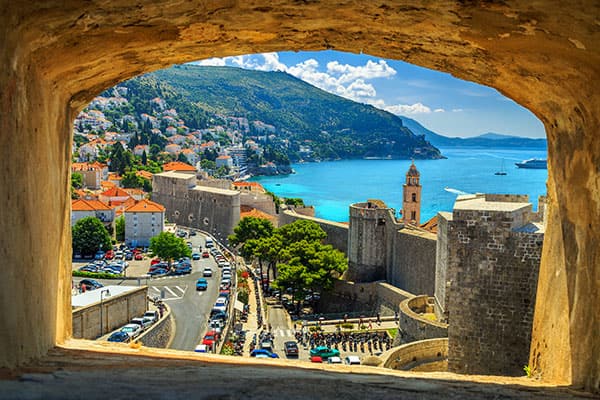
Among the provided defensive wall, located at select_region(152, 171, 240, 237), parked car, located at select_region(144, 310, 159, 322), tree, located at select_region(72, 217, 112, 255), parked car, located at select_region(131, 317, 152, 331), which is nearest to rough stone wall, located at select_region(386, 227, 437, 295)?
parked car, located at select_region(144, 310, 159, 322)

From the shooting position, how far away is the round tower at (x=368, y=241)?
90.2 ft

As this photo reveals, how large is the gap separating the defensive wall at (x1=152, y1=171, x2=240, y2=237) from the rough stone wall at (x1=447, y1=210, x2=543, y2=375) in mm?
34633

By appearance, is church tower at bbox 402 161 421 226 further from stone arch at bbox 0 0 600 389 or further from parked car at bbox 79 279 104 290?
stone arch at bbox 0 0 600 389

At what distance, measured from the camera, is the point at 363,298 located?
26.7m

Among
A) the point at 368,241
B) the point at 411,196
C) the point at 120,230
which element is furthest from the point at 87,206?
the point at 368,241

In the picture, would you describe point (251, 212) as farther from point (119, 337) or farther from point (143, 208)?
point (119, 337)

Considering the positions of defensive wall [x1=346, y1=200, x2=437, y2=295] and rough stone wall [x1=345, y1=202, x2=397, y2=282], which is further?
rough stone wall [x1=345, y1=202, x2=397, y2=282]

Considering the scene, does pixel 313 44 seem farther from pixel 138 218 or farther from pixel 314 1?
pixel 138 218

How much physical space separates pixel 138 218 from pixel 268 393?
40.4 metres

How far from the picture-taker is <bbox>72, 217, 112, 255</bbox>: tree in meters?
36.3

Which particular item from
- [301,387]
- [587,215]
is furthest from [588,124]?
[301,387]

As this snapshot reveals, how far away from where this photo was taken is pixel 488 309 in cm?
941

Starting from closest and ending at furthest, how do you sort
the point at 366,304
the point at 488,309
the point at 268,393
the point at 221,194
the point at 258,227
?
the point at 268,393 → the point at 488,309 → the point at 366,304 → the point at 258,227 → the point at 221,194

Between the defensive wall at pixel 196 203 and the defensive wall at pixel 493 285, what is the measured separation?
34.6m
